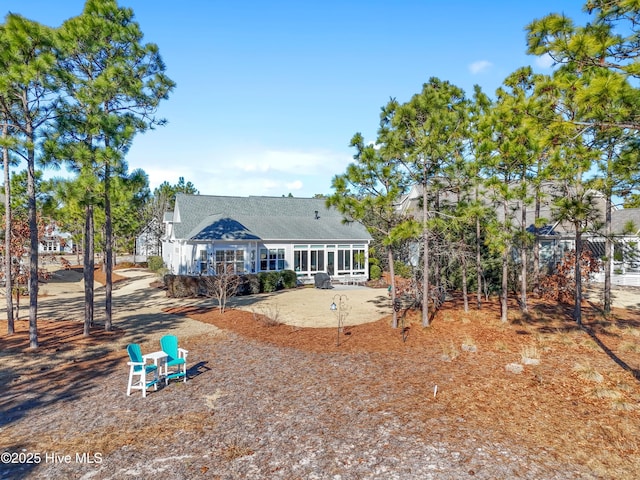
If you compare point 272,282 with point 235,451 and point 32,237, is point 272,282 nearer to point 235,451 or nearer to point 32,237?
point 32,237

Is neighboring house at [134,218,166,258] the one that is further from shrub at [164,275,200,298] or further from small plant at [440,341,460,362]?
small plant at [440,341,460,362]

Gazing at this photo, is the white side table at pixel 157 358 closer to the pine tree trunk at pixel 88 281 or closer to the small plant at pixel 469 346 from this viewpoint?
the pine tree trunk at pixel 88 281

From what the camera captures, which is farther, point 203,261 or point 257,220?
point 257,220

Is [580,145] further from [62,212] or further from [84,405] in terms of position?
[62,212]

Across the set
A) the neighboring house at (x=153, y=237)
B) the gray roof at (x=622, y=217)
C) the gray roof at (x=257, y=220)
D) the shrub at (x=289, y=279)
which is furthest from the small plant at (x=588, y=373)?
the neighboring house at (x=153, y=237)

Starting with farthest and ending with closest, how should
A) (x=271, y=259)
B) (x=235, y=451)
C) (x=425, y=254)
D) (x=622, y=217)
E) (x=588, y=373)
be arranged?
1. (x=622, y=217)
2. (x=271, y=259)
3. (x=425, y=254)
4. (x=588, y=373)
5. (x=235, y=451)

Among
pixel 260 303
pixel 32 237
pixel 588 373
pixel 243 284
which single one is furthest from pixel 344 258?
pixel 588 373
